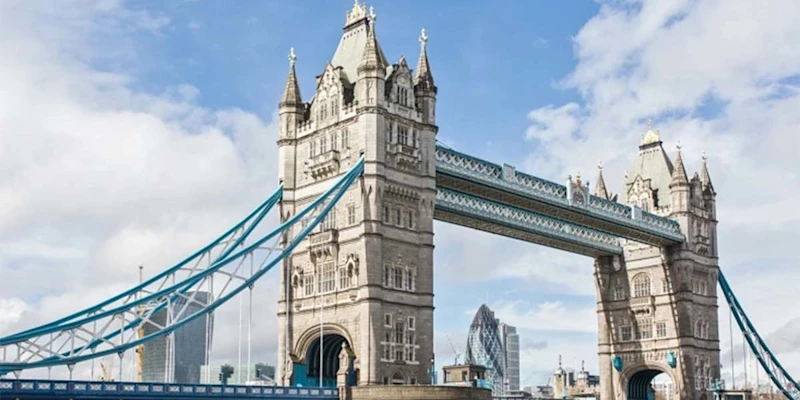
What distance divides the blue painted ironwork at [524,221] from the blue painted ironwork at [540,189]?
2.02m

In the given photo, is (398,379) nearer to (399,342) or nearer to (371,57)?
(399,342)

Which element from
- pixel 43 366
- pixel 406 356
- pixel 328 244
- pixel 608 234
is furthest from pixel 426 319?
pixel 608 234

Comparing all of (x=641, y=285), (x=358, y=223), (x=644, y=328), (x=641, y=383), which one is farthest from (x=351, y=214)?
(x=641, y=383)

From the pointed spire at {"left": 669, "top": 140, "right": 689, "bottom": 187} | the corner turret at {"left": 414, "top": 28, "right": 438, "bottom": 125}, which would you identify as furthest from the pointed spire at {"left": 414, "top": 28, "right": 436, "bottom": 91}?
the pointed spire at {"left": 669, "top": 140, "right": 689, "bottom": 187}

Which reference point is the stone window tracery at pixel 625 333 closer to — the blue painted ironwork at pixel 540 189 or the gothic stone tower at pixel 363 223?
the blue painted ironwork at pixel 540 189

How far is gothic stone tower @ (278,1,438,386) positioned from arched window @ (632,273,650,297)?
33.0 m

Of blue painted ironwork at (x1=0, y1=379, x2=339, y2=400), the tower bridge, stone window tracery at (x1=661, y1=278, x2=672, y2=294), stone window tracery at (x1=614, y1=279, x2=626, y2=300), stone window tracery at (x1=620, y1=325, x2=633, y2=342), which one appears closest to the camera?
blue painted ironwork at (x1=0, y1=379, x2=339, y2=400)

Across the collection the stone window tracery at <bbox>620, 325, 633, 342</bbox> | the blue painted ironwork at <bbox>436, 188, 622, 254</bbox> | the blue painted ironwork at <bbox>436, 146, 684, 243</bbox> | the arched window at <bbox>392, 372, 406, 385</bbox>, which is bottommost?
the arched window at <bbox>392, 372, 406, 385</bbox>

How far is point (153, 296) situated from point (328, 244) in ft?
46.1

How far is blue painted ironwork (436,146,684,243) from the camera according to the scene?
243 ft

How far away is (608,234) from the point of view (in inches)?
3735

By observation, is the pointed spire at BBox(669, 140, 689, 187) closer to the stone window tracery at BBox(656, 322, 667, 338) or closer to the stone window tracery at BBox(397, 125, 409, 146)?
the stone window tracery at BBox(656, 322, 667, 338)

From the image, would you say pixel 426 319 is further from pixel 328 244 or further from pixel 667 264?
pixel 667 264

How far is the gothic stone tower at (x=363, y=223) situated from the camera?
6612cm
